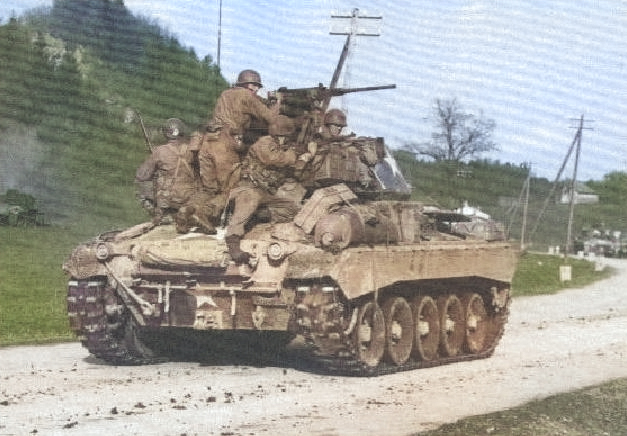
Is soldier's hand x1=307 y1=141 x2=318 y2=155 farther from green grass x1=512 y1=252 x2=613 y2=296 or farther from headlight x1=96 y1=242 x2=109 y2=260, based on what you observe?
green grass x1=512 y1=252 x2=613 y2=296

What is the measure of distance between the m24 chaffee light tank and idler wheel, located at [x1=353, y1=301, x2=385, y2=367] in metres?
0.02

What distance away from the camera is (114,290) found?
628 inches

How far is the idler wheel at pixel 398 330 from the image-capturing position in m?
16.0

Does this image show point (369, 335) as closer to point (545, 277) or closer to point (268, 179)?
point (268, 179)

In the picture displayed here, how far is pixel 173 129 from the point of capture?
17.0 m

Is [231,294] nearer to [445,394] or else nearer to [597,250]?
[445,394]

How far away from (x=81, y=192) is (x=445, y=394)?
96.6 feet

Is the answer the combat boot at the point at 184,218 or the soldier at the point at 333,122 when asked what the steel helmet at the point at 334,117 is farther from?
the combat boot at the point at 184,218

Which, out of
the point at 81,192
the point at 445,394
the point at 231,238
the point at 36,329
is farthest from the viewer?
the point at 81,192

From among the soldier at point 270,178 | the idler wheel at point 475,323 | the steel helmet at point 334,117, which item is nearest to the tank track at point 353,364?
the idler wheel at point 475,323

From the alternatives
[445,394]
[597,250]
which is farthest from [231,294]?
[597,250]

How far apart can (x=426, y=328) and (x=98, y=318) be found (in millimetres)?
4065

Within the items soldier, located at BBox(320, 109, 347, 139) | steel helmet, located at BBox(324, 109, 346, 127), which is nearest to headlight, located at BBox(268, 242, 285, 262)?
soldier, located at BBox(320, 109, 347, 139)

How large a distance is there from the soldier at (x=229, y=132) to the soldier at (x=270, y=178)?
25 centimetres
